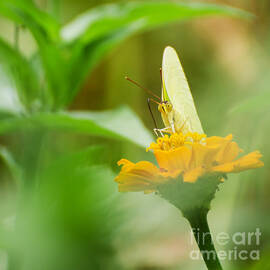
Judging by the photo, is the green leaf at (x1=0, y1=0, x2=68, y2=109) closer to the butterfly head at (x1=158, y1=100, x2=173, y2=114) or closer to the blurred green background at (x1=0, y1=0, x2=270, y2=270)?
the blurred green background at (x1=0, y1=0, x2=270, y2=270)

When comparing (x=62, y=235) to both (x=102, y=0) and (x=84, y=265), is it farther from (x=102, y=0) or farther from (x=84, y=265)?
(x=102, y=0)

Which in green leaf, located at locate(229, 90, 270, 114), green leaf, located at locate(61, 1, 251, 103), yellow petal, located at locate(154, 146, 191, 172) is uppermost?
green leaf, located at locate(61, 1, 251, 103)

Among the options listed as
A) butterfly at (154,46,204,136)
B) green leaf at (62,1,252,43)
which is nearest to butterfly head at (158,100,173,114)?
butterfly at (154,46,204,136)

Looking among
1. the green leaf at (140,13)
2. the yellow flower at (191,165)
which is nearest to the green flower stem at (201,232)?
the yellow flower at (191,165)

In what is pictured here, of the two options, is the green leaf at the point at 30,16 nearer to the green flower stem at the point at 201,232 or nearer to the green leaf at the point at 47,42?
the green leaf at the point at 47,42

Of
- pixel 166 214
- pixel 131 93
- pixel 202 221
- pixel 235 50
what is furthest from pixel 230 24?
pixel 202 221

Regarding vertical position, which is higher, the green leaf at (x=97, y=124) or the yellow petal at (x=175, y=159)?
the green leaf at (x=97, y=124)

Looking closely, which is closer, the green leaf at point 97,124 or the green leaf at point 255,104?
the green leaf at point 255,104
